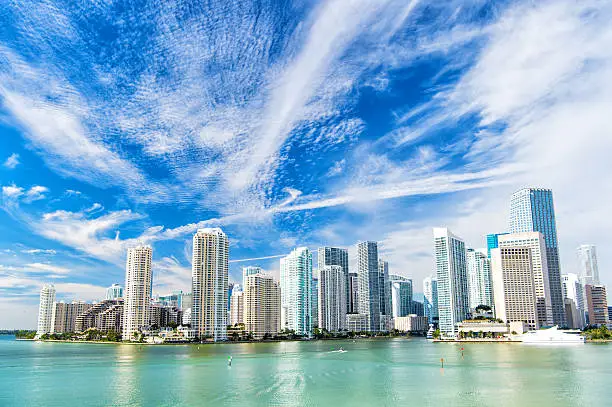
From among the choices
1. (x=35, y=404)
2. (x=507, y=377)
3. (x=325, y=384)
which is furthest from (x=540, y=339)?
(x=35, y=404)

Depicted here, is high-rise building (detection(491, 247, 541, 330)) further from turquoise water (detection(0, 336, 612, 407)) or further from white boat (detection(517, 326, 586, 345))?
turquoise water (detection(0, 336, 612, 407))

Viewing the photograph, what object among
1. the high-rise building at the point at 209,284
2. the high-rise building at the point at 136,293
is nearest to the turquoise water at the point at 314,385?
the high-rise building at the point at 209,284

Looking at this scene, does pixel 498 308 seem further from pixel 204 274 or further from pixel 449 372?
pixel 449 372

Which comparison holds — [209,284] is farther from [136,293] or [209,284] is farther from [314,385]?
[314,385]

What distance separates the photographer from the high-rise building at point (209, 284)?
168500 millimetres

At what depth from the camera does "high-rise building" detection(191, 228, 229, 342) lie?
16850 cm

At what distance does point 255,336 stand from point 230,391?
509 ft

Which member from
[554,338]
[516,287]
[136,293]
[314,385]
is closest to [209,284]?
[136,293]

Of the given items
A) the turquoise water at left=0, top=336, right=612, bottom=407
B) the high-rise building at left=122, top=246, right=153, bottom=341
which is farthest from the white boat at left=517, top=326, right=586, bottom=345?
the high-rise building at left=122, top=246, right=153, bottom=341

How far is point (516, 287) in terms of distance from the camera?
639ft

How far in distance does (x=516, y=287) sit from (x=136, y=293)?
148 m

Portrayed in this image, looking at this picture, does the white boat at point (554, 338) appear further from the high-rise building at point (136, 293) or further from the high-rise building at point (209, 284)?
the high-rise building at point (136, 293)

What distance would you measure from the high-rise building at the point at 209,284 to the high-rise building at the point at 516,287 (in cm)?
10957

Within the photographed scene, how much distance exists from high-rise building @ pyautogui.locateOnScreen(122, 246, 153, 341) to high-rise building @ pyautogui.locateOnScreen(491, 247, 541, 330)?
454 feet
